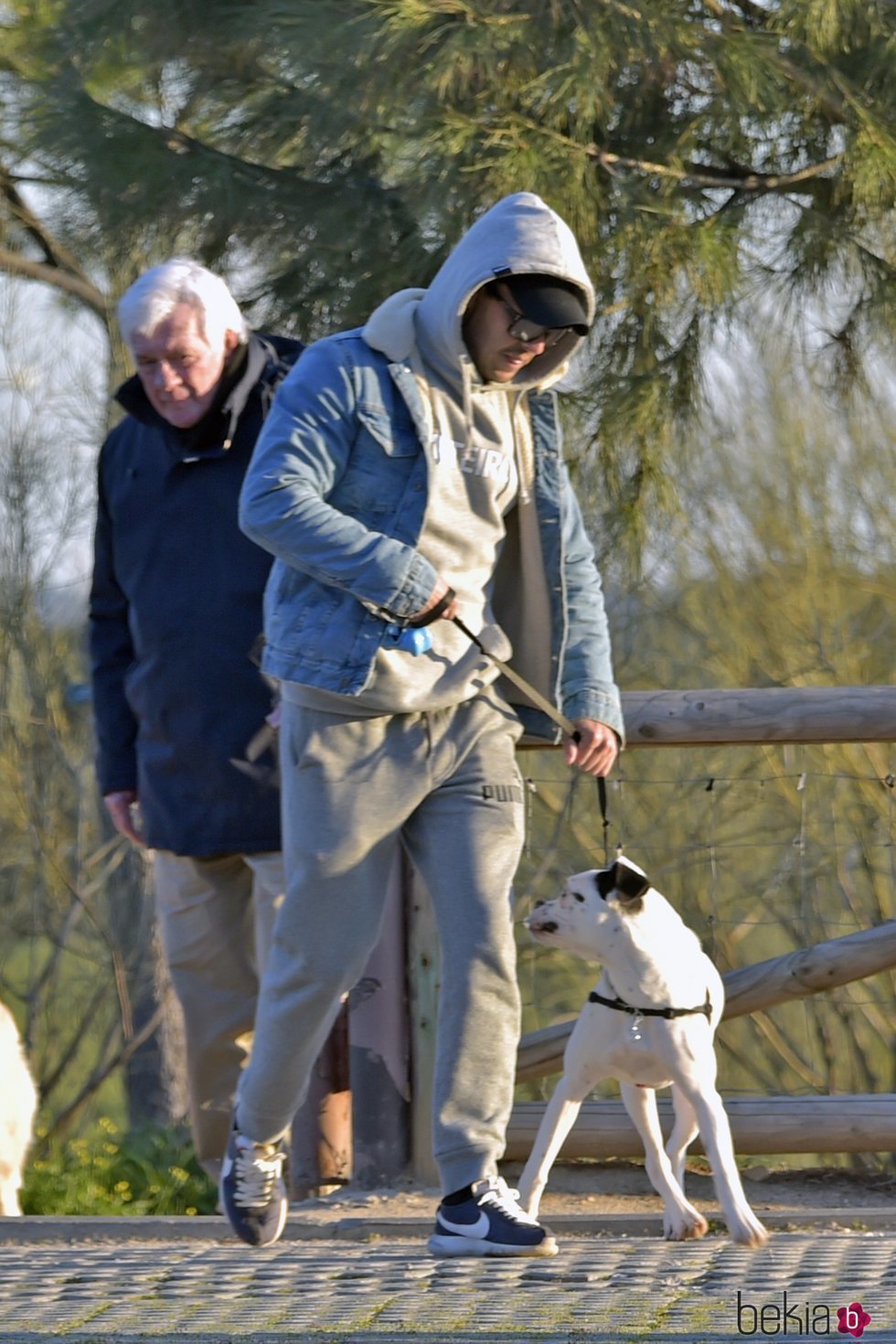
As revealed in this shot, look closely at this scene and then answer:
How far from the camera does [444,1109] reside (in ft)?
11.0

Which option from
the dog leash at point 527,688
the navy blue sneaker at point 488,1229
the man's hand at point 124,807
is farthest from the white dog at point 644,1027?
the man's hand at point 124,807

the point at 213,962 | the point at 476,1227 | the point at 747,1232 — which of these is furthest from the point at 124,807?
the point at 747,1232

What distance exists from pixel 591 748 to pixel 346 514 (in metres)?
0.69

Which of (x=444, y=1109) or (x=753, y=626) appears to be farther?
(x=753, y=626)

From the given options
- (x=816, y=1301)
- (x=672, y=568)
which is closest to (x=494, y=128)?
(x=816, y=1301)

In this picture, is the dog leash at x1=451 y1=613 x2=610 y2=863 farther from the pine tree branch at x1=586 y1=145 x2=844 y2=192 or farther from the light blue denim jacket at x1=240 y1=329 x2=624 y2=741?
the pine tree branch at x1=586 y1=145 x2=844 y2=192

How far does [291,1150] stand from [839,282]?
3.09 metres

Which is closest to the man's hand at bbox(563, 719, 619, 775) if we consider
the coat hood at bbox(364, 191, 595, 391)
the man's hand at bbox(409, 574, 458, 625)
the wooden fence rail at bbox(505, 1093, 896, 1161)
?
the man's hand at bbox(409, 574, 458, 625)

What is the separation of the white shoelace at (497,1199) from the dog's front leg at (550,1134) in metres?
0.50

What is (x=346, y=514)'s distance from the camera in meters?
3.29

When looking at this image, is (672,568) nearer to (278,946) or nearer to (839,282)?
(839,282)

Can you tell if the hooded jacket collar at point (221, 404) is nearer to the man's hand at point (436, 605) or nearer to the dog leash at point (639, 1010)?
the man's hand at point (436, 605)

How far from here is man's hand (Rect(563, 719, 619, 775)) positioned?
353 cm

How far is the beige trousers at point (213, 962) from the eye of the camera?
13.5 feet
